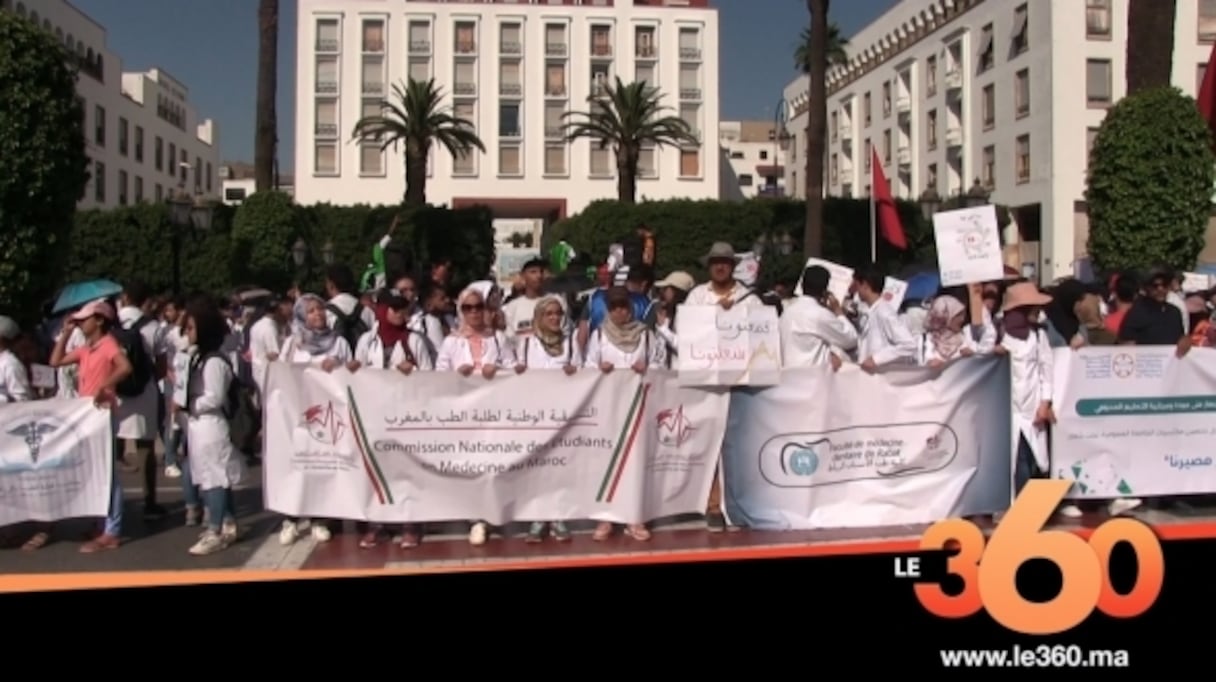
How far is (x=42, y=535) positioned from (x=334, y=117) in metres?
63.9

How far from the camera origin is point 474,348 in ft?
25.4

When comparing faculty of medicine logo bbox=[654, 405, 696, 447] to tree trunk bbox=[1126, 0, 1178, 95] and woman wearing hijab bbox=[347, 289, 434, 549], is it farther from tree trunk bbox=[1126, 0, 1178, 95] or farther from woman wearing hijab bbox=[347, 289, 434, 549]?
tree trunk bbox=[1126, 0, 1178, 95]

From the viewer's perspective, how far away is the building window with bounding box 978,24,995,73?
52.5m

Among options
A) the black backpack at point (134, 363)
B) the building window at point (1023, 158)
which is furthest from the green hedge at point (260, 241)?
the building window at point (1023, 158)

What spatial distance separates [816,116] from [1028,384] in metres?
18.7

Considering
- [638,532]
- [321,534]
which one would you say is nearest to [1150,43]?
[638,532]

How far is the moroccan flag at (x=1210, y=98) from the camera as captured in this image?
39.2 ft

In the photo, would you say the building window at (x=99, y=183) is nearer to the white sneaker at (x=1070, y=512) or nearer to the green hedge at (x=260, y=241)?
the green hedge at (x=260, y=241)

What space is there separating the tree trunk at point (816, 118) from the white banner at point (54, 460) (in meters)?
20.0

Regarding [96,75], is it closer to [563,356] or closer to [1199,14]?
[1199,14]

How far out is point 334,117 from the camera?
225 feet

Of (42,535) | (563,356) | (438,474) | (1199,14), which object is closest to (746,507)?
(563,356)

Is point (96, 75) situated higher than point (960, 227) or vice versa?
point (96, 75)

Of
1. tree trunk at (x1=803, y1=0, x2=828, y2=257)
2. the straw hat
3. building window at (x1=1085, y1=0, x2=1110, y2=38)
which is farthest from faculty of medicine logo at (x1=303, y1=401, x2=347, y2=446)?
building window at (x1=1085, y1=0, x2=1110, y2=38)
